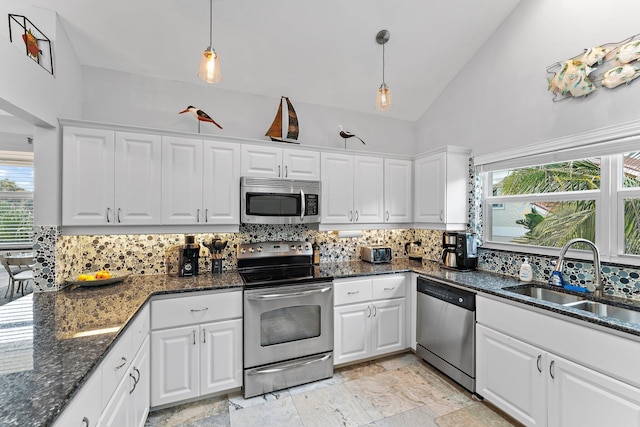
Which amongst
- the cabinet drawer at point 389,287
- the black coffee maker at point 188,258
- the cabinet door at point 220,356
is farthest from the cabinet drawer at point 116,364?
the cabinet drawer at point 389,287

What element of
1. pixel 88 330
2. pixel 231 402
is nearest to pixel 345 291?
pixel 231 402

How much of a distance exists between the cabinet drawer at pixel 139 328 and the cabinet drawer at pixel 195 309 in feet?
0.33

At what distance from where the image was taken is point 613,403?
1563 millimetres

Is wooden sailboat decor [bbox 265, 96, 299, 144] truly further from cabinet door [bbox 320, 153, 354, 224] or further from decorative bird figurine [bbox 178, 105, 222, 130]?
decorative bird figurine [bbox 178, 105, 222, 130]

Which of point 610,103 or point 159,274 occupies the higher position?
point 610,103

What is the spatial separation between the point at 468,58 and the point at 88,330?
3912mm

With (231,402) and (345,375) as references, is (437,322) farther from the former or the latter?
(231,402)

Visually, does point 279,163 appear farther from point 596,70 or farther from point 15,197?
point 596,70

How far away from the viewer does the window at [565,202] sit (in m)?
2.15

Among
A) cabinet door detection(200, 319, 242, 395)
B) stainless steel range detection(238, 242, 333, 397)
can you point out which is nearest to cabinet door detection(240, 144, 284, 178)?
stainless steel range detection(238, 242, 333, 397)

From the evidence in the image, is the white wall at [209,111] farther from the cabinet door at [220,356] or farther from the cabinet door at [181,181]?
the cabinet door at [220,356]

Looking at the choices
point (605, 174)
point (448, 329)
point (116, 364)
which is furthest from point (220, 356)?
point (605, 174)

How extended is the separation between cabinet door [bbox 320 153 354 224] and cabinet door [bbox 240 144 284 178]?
18.9 inches

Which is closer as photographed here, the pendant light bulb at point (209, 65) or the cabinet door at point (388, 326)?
the pendant light bulb at point (209, 65)
